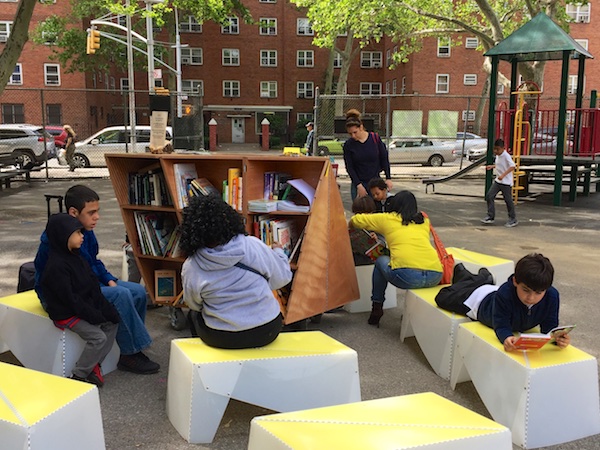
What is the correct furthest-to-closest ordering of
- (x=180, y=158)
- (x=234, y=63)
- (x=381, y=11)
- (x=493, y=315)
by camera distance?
(x=234, y=63) < (x=381, y=11) < (x=180, y=158) < (x=493, y=315)

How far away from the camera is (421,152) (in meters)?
25.6

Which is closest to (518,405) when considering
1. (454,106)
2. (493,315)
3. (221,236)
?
(493,315)

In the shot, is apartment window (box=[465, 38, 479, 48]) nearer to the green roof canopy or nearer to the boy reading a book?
the green roof canopy

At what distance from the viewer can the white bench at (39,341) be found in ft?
14.1

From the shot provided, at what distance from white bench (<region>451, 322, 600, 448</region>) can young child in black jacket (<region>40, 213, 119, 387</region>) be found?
2.52m

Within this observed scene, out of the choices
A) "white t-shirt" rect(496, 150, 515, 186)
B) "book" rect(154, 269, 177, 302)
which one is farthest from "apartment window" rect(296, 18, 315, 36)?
"book" rect(154, 269, 177, 302)

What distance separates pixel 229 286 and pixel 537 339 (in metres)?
1.86

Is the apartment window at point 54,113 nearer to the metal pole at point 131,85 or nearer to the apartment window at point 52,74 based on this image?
the apartment window at point 52,74

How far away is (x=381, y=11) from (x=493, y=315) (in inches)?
805

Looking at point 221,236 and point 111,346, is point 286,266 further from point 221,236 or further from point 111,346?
point 111,346

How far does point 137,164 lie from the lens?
230 inches

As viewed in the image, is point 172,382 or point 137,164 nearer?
point 172,382

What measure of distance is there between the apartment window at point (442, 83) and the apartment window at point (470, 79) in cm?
125

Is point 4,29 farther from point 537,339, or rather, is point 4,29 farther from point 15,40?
point 537,339
